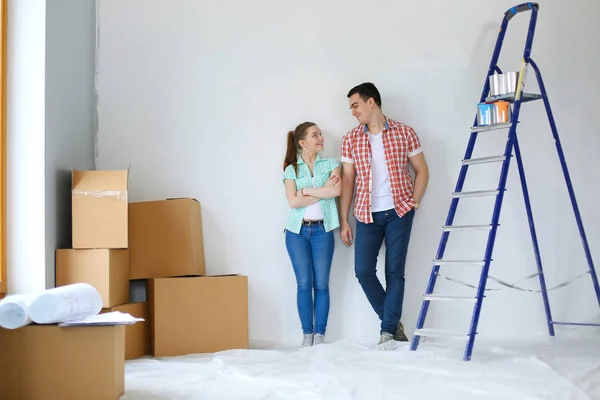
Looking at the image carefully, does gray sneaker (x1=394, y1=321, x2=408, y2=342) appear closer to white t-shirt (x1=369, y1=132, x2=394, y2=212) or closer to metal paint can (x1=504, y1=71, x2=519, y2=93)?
white t-shirt (x1=369, y1=132, x2=394, y2=212)

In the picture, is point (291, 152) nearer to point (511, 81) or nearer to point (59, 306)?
point (511, 81)

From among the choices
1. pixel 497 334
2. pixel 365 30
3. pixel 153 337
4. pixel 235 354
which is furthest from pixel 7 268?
pixel 497 334

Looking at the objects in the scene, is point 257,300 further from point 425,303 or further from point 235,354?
point 425,303

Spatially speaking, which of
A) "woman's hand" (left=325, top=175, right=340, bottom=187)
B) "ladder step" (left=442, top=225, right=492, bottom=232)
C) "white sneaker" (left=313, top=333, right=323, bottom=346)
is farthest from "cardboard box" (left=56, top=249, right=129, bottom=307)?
"ladder step" (left=442, top=225, right=492, bottom=232)

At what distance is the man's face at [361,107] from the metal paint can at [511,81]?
0.79 m

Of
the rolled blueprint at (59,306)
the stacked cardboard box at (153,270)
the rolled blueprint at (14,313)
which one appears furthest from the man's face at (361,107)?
the rolled blueprint at (14,313)

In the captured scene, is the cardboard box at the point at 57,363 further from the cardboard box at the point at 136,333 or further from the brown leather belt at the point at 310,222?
the brown leather belt at the point at 310,222

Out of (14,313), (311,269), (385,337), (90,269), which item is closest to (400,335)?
(385,337)

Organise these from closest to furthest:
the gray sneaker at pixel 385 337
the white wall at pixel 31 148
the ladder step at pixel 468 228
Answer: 1. the white wall at pixel 31 148
2. the ladder step at pixel 468 228
3. the gray sneaker at pixel 385 337

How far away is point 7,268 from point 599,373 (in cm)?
284

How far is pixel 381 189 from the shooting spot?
4.34 m

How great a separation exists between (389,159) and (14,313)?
247cm

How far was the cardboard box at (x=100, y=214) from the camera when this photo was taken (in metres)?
3.72

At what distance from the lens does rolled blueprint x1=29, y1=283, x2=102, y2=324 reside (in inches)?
99.9
